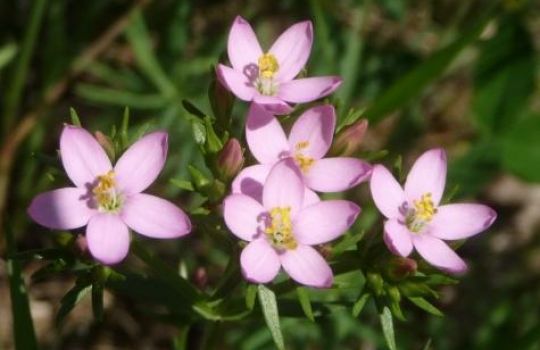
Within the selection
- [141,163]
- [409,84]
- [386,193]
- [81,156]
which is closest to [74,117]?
[81,156]

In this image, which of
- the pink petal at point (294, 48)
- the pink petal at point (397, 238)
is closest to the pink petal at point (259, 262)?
the pink petal at point (397, 238)

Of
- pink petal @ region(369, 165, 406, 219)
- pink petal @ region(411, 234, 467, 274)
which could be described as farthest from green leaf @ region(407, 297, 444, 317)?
pink petal @ region(369, 165, 406, 219)

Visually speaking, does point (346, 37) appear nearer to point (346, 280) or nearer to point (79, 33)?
point (79, 33)

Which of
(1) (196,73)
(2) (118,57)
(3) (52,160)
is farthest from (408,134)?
(3) (52,160)

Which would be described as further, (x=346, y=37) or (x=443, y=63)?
(x=346, y=37)

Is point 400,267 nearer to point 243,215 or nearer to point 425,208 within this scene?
point 425,208

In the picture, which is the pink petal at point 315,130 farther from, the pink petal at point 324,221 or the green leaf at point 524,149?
the green leaf at point 524,149
